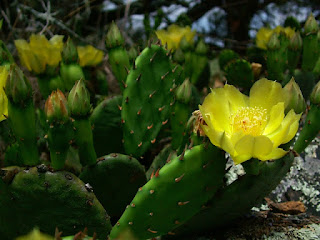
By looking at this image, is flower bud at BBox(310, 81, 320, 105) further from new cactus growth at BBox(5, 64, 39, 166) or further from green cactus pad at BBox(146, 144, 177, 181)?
new cactus growth at BBox(5, 64, 39, 166)

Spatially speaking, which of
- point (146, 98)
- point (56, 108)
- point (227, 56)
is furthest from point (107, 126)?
point (227, 56)

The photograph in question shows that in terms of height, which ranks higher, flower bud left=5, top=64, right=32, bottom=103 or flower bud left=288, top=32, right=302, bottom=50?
flower bud left=5, top=64, right=32, bottom=103

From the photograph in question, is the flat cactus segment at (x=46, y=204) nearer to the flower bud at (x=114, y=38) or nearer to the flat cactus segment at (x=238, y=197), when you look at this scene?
the flat cactus segment at (x=238, y=197)

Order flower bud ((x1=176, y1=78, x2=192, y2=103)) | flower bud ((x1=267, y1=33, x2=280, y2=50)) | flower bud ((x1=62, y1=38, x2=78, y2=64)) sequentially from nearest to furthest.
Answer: flower bud ((x1=176, y1=78, x2=192, y2=103))
flower bud ((x1=62, y1=38, x2=78, y2=64))
flower bud ((x1=267, y1=33, x2=280, y2=50))

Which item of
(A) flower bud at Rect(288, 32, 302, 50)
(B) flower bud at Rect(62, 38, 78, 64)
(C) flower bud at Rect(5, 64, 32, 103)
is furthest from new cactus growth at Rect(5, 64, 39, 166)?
(A) flower bud at Rect(288, 32, 302, 50)

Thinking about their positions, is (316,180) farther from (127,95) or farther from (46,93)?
(46,93)

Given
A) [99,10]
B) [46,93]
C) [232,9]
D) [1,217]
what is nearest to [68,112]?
[1,217]

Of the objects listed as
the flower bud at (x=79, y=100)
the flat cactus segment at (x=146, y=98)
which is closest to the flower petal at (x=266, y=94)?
the flat cactus segment at (x=146, y=98)
